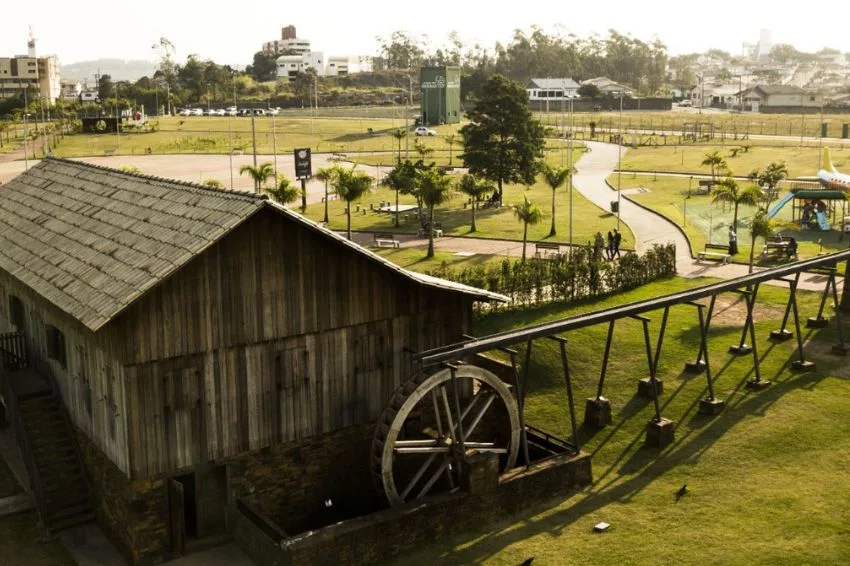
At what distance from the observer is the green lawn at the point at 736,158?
80.2m

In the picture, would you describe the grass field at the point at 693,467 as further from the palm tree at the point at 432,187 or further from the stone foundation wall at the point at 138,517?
the palm tree at the point at 432,187

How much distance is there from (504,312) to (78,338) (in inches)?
631

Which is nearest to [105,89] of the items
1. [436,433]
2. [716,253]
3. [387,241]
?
[387,241]

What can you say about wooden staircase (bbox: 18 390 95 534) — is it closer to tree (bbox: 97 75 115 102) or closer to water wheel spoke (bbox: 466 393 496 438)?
water wheel spoke (bbox: 466 393 496 438)

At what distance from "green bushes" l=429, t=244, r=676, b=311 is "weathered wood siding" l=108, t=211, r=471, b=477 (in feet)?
36.9

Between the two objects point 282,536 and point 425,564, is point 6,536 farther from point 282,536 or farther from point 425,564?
point 425,564

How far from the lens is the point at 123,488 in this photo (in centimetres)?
1948

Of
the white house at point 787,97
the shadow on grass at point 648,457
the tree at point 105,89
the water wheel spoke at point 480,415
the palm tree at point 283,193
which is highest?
the tree at point 105,89

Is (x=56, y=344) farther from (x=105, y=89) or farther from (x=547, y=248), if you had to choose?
(x=105, y=89)

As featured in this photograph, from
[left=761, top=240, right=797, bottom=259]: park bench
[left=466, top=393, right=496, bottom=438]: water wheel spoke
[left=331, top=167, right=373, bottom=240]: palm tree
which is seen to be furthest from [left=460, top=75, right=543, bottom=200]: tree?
[left=466, top=393, right=496, bottom=438]: water wheel spoke

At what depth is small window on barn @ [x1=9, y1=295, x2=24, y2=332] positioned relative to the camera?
82.6 feet

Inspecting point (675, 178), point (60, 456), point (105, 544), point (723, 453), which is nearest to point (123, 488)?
point (105, 544)

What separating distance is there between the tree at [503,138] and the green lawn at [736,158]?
20939 mm

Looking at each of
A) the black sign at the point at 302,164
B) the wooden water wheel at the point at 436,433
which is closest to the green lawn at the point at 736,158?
the black sign at the point at 302,164
